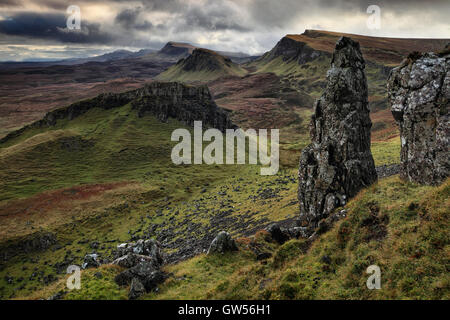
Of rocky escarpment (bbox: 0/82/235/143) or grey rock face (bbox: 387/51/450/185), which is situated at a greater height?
rocky escarpment (bbox: 0/82/235/143)

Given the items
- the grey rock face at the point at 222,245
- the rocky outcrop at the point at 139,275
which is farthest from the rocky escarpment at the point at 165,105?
the rocky outcrop at the point at 139,275

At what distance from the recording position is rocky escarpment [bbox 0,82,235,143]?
4626 inches

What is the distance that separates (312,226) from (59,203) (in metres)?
64.5

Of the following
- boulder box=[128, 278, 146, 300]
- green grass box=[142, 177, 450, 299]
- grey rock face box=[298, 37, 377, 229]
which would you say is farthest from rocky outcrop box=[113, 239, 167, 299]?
grey rock face box=[298, 37, 377, 229]

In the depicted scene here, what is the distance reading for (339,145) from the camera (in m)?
28.5

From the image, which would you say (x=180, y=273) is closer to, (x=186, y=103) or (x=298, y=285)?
(x=298, y=285)

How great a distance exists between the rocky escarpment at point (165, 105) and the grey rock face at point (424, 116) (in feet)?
320

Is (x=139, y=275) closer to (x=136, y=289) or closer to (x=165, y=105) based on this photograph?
(x=136, y=289)

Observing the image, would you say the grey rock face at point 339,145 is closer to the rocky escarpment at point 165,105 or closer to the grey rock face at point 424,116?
the grey rock face at point 424,116

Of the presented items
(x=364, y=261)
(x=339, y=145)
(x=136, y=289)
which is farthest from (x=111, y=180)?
(x=364, y=261)

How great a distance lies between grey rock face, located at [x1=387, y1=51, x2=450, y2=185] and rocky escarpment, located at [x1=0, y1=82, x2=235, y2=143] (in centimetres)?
9747

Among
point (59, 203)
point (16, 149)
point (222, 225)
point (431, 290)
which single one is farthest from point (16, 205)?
point (431, 290)

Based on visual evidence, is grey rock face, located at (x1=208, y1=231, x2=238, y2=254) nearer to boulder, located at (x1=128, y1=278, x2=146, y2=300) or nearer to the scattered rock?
the scattered rock

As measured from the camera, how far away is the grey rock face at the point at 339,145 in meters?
27.3
